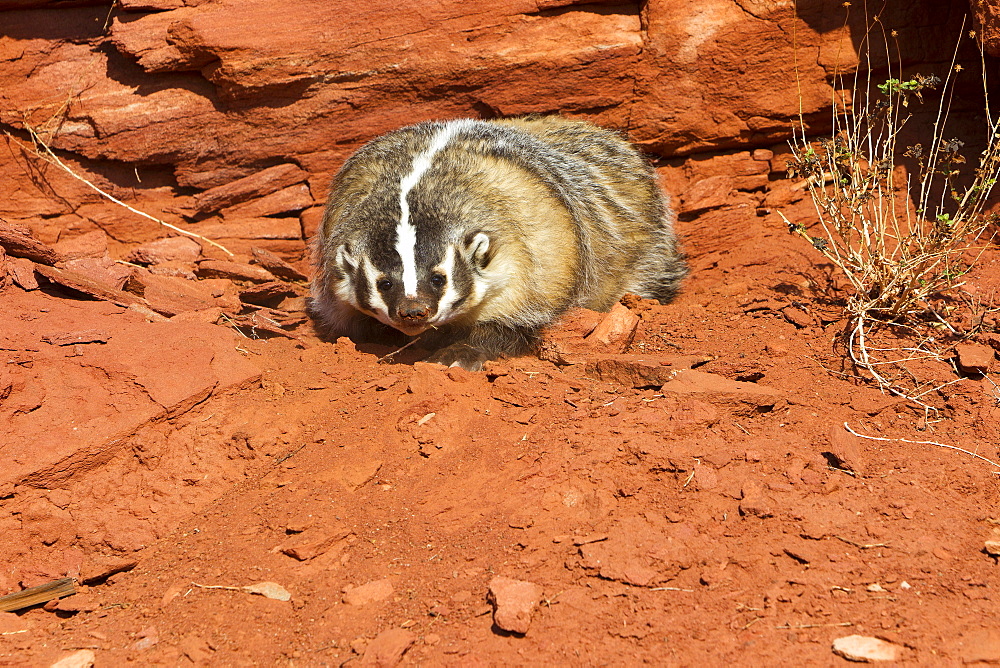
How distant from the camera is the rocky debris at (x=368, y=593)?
7.71 ft

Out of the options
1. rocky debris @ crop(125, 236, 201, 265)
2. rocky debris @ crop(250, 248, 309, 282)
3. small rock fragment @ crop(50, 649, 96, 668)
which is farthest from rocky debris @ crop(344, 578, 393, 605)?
rocky debris @ crop(125, 236, 201, 265)

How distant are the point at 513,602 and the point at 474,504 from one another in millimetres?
541

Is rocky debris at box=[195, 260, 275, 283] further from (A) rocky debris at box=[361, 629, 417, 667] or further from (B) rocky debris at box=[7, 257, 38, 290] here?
(A) rocky debris at box=[361, 629, 417, 667]

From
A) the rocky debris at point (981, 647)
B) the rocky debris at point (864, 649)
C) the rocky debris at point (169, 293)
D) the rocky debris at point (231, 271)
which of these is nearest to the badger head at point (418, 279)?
the rocky debris at point (169, 293)

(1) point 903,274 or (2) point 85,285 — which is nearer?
(1) point 903,274

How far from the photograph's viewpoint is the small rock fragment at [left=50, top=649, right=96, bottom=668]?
2193 millimetres

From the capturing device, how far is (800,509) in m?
2.49

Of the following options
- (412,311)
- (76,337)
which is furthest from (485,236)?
(76,337)

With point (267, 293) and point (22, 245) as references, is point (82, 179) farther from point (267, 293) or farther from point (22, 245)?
point (267, 293)

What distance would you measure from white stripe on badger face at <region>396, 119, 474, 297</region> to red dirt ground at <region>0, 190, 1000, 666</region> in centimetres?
40

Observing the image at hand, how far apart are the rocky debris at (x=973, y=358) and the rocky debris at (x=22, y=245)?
4.02 meters

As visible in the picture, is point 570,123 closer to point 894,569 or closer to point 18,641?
point 894,569

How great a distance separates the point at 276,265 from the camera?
16.6ft

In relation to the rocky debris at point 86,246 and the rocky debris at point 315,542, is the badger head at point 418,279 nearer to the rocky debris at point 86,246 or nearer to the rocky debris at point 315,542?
the rocky debris at point 315,542
